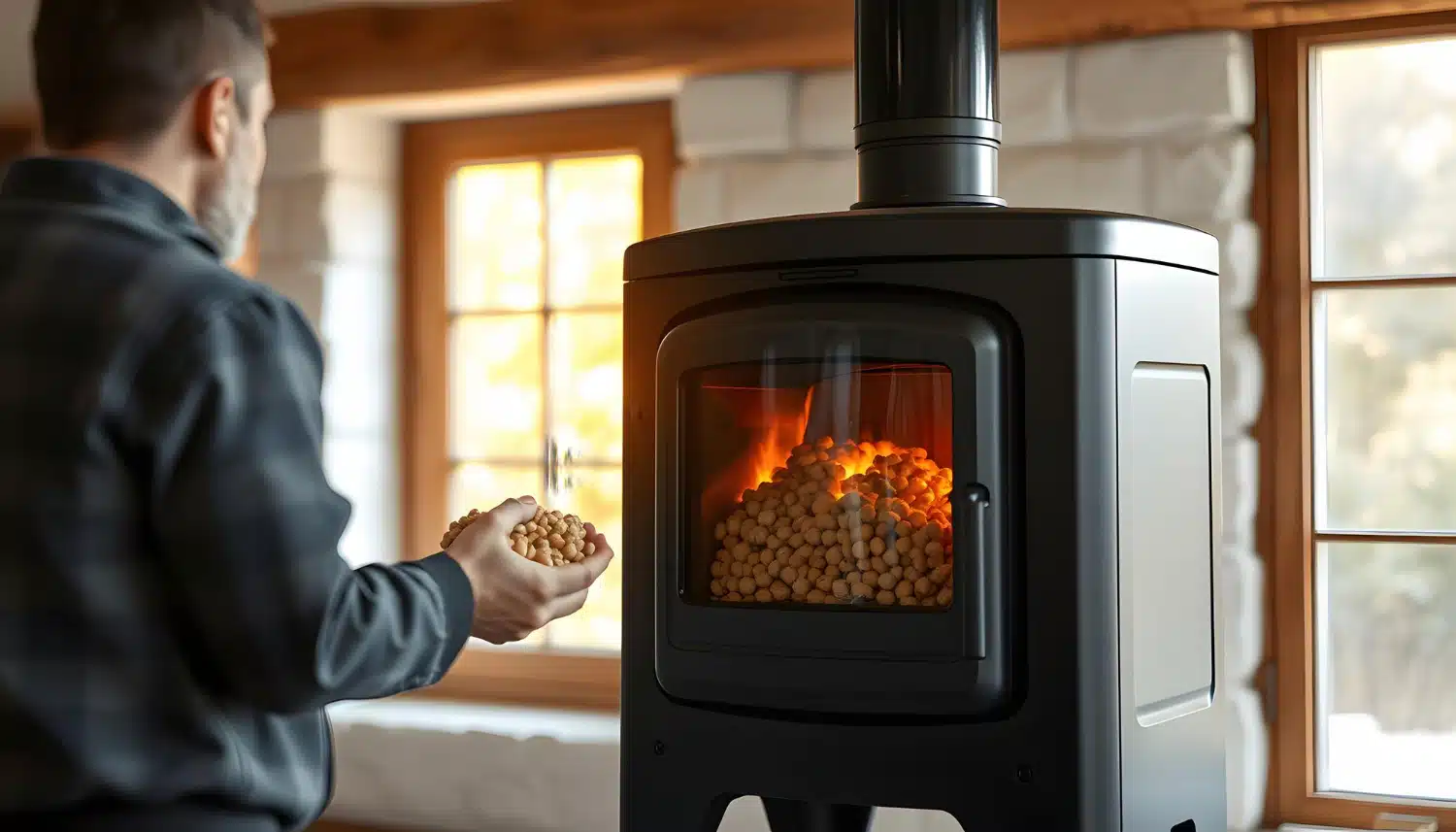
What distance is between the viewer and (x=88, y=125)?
1.15 m

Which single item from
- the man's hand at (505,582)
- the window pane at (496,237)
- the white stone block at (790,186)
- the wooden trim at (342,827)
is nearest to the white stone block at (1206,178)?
the white stone block at (790,186)

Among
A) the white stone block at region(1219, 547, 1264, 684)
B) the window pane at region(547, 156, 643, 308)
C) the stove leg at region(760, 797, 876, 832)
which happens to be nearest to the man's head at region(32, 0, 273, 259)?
the stove leg at region(760, 797, 876, 832)

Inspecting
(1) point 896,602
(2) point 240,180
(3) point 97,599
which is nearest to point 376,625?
(3) point 97,599

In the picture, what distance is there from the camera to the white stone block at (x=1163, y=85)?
2428 millimetres

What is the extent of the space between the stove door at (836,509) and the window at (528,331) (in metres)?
1.18

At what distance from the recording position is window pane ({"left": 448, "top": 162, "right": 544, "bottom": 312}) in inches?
127

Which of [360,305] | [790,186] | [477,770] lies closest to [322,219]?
[360,305]

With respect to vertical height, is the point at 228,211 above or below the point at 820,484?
above

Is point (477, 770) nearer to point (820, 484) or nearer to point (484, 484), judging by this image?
point (484, 484)

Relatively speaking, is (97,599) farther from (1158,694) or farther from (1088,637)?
(1158,694)

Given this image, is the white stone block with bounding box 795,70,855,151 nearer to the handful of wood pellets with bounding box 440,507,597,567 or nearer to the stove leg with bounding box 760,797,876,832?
the stove leg with bounding box 760,797,876,832

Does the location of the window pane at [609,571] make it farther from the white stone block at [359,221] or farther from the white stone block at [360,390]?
the white stone block at [359,221]

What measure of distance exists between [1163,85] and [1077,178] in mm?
207

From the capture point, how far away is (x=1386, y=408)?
246 cm
